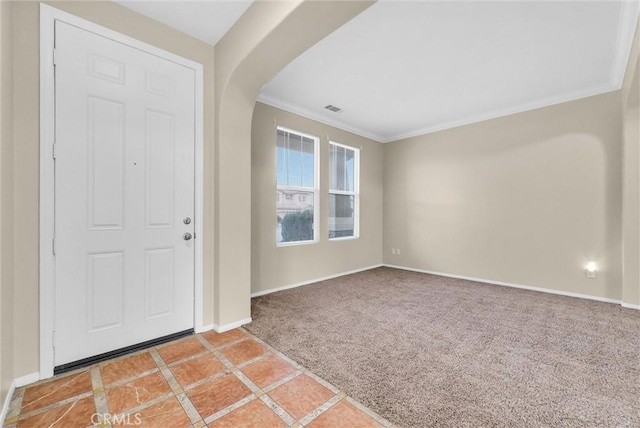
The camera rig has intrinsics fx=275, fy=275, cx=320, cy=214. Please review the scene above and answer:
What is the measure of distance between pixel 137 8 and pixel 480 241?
16.8 feet

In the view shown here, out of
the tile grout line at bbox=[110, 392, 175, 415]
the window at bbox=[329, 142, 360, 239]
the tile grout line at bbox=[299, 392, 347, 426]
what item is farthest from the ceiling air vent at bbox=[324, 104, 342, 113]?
the tile grout line at bbox=[110, 392, 175, 415]

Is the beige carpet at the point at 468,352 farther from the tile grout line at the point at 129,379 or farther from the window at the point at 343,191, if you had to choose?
the window at the point at 343,191

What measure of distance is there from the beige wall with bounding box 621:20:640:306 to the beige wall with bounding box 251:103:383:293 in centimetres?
342

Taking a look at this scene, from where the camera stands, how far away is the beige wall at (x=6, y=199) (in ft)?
4.99

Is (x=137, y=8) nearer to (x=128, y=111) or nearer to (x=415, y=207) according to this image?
(x=128, y=111)

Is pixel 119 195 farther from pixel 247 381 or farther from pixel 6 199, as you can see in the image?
pixel 247 381

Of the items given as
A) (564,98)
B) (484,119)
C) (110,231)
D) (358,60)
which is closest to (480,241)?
(484,119)

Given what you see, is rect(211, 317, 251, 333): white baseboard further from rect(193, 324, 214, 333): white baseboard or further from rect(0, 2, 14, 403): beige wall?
rect(0, 2, 14, 403): beige wall

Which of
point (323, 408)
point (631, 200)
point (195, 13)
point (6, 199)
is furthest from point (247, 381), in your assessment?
point (631, 200)

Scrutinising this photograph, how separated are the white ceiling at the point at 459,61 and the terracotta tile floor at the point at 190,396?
2.79 m

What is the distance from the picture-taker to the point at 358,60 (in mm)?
2883

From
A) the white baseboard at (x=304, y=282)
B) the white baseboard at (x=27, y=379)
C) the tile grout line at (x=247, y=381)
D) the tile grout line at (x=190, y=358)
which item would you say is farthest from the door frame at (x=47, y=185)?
the white baseboard at (x=304, y=282)

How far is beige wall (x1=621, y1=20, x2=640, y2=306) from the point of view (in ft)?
10.2

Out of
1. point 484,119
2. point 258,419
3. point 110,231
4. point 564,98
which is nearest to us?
point 258,419
